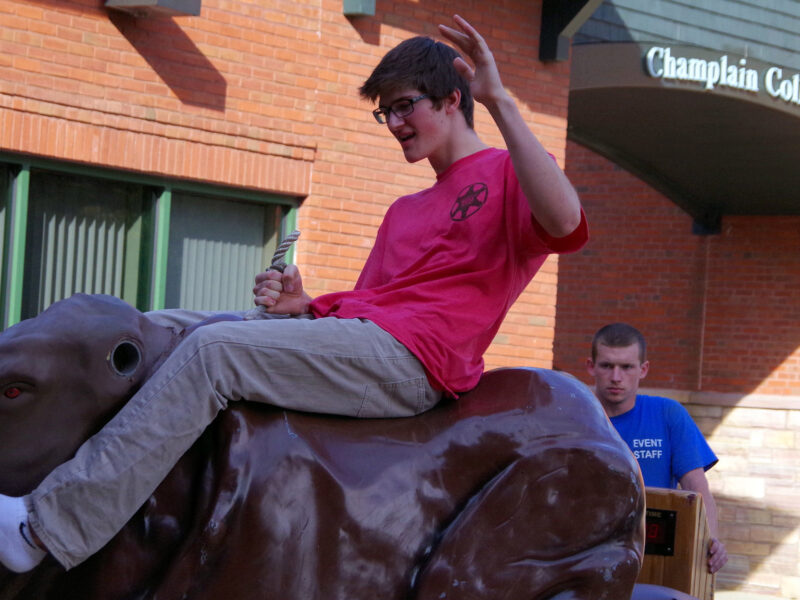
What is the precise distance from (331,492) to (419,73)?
1125 millimetres

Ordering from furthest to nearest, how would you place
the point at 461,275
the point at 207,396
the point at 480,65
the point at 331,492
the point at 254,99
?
1. the point at 254,99
2. the point at 461,275
3. the point at 480,65
4. the point at 331,492
5. the point at 207,396

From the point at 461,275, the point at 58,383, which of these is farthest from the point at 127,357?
the point at 461,275

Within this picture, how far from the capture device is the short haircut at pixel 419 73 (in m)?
3.14

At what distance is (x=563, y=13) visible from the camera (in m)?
10.5

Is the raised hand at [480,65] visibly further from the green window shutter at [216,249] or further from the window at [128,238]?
the green window shutter at [216,249]

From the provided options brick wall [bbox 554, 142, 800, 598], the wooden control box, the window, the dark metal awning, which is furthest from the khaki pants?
brick wall [bbox 554, 142, 800, 598]

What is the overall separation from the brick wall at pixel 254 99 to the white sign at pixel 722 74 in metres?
1.95

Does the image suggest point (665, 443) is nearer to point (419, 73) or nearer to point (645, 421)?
point (645, 421)

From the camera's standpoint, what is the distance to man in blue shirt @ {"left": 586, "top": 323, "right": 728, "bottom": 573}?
16.9 ft

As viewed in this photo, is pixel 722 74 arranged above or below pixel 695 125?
above

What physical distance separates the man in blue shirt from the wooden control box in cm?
120

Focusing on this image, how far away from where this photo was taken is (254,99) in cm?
895

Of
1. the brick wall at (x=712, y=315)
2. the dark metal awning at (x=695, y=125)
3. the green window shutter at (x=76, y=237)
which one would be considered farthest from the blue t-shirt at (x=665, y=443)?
the brick wall at (x=712, y=315)

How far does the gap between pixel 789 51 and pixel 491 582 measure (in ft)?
38.4
